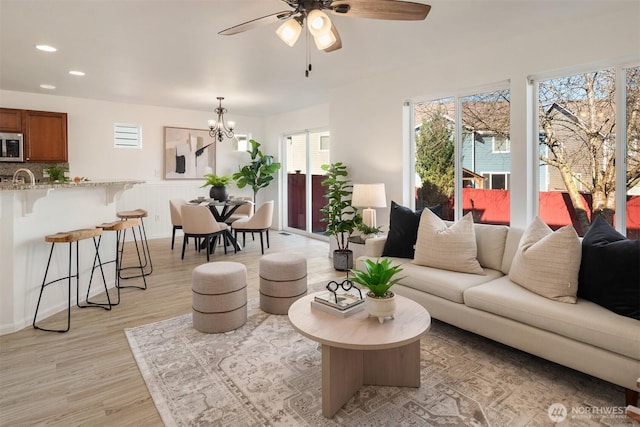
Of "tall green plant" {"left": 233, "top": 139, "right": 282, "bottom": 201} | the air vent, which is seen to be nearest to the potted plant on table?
"tall green plant" {"left": 233, "top": 139, "right": 282, "bottom": 201}

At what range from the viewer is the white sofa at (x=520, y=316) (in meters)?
1.97

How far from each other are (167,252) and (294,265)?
3370 mm

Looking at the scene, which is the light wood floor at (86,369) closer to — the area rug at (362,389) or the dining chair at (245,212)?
the area rug at (362,389)

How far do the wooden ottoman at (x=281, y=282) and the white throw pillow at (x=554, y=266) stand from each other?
1786 millimetres

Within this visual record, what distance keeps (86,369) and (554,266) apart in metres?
3.14

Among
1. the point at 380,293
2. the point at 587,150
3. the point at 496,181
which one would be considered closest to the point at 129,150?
the point at 496,181

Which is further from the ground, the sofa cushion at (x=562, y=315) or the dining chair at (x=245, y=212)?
the dining chair at (x=245, y=212)

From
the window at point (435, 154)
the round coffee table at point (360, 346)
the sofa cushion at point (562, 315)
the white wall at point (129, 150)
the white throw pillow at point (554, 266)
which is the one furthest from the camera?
the white wall at point (129, 150)

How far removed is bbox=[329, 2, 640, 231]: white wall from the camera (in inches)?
115

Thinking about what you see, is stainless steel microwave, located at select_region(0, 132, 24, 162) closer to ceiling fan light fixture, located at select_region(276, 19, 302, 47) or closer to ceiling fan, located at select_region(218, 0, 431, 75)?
ceiling fan, located at select_region(218, 0, 431, 75)

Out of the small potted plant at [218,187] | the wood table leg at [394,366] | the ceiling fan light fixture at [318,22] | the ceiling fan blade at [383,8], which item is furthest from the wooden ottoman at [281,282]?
the small potted plant at [218,187]

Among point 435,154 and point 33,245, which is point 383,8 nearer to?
point 435,154

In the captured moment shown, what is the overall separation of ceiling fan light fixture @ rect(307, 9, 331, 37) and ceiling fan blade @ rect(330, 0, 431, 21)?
0.14m

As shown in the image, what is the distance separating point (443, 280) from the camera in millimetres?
2863
